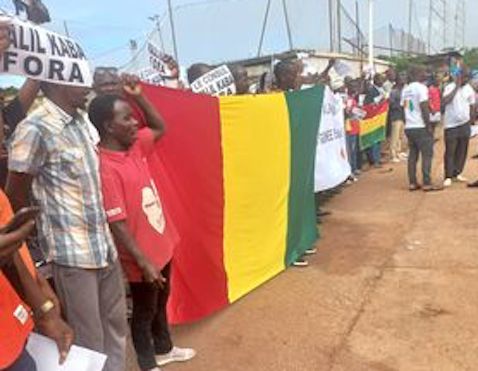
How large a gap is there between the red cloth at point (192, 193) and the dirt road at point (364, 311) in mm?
221

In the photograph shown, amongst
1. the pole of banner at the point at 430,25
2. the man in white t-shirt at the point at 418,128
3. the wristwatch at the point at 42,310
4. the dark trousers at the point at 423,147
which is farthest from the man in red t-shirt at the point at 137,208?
the pole of banner at the point at 430,25

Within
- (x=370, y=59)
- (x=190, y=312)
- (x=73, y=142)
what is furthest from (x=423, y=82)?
(x=370, y=59)

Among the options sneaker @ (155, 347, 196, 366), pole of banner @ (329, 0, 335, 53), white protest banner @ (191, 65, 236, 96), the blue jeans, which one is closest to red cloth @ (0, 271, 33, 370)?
sneaker @ (155, 347, 196, 366)

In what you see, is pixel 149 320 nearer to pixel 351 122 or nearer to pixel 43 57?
pixel 43 57

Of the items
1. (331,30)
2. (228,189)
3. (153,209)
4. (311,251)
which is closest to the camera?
(153,209)

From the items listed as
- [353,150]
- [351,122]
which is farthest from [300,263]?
[353,150]

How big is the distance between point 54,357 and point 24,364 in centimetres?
17

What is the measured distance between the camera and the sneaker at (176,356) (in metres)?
4.38

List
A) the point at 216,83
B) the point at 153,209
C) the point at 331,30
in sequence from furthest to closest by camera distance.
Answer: the point at 331,30, the point at 216,83, the point at 153,209

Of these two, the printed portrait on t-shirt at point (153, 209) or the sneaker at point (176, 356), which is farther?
the sneaker at point (176, 356)

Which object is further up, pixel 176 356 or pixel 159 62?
pixel 159 62

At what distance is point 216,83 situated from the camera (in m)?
6.10

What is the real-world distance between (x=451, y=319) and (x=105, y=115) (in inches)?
111

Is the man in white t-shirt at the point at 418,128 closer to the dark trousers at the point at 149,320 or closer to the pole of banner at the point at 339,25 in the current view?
the dark trousers at the point at 149,320
